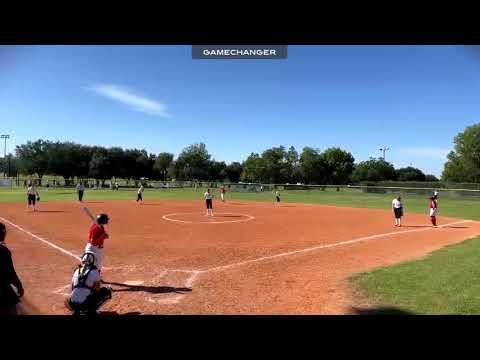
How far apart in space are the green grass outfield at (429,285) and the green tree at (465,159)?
46.3 meters

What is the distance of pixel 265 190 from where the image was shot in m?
57.9

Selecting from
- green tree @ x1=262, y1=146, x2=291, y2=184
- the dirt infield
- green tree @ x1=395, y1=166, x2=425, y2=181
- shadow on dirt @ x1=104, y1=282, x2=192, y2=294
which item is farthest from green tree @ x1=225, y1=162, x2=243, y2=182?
shadow on dirt @ x1=104, y1=282, x2=192, y2=294

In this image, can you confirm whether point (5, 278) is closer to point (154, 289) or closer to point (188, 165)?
point (154, 289)

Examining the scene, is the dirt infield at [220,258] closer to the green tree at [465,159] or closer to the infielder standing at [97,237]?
the infielder standing at [97,237]

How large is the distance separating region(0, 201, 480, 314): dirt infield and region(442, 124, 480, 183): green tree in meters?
35.9

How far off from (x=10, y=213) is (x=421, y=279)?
Answer: 909 inches

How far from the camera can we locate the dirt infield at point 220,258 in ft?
25.3

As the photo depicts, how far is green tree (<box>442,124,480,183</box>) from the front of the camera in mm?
51781

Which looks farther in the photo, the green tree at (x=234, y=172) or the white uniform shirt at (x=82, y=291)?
the green tree at (x=234, y=172)

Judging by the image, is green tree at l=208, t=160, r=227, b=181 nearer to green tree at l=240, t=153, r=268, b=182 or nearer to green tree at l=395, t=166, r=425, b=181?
green tree at l=240, t=153, r=268, b=182

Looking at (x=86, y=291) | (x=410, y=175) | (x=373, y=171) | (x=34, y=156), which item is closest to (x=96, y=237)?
(x=86, y=291)

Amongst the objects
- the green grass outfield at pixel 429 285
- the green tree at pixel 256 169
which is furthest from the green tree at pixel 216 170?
the green grass outfield at pixel 429 285
